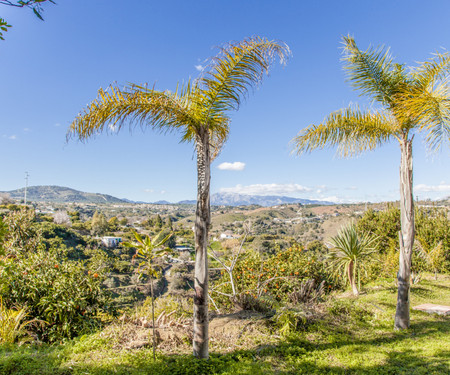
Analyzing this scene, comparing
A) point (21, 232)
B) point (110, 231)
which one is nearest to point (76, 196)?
point (110, 231)

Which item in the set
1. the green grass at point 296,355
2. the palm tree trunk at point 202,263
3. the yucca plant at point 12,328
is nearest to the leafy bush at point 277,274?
the green grass at point 296,355

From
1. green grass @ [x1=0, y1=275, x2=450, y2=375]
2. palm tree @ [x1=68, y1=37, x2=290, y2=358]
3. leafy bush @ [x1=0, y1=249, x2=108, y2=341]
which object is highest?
palm tree @ [x1=68, y1=37, x2=290, y2=358]

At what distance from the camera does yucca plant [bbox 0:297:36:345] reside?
420cm

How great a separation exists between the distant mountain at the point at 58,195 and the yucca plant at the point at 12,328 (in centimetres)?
17469

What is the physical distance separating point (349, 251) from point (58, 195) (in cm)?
19278

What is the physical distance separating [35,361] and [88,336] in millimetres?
942

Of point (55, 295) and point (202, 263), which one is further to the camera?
point (55, 295)

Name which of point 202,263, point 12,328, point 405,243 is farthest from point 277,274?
point 12,328

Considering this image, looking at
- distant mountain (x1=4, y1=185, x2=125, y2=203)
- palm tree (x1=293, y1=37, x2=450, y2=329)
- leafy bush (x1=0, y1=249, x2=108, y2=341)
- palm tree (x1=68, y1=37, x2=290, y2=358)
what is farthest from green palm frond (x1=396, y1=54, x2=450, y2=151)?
distant mountain (x1=4, y1=185, x2=125, y2=203)

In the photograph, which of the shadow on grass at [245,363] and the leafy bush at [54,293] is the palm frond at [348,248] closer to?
the shadow on grass at [245,363]

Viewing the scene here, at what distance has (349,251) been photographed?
286 inches

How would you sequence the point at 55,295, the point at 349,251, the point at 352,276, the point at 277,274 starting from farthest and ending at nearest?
the point at 352,276, the point at 277,274, the point at 349,251, the point at 55,295

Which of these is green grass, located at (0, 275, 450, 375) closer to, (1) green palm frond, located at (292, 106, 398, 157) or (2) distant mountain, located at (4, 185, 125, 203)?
(1) green palm frond, located at (292, 106, 398, 157)

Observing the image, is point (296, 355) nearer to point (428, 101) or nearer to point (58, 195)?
point (428, 101)
